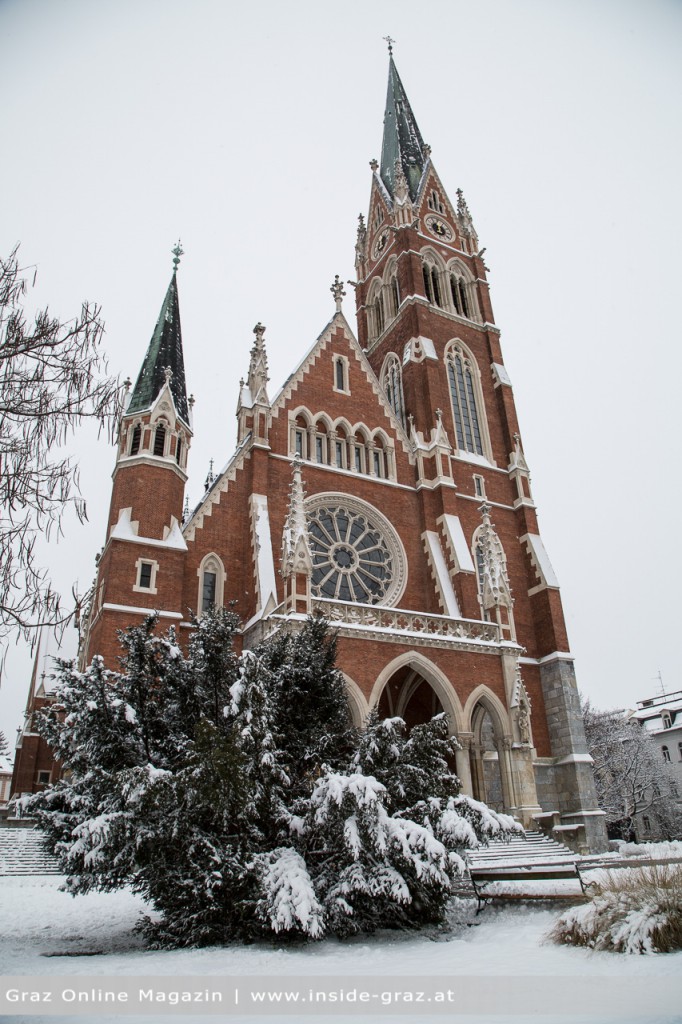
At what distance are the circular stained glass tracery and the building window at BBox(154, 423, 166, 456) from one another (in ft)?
16.8

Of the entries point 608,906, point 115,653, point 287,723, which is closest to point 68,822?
point 287,723

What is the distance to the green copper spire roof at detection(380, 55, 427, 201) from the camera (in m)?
38.0

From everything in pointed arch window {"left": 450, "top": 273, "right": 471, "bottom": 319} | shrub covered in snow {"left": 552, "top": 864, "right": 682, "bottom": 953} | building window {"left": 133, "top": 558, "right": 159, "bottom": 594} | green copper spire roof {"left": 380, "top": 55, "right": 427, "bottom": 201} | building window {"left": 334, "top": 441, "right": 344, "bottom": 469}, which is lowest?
shrub covered in snow {"left": 552, "top": 864, "right": 682, "bottom": 953}

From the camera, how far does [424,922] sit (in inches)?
392

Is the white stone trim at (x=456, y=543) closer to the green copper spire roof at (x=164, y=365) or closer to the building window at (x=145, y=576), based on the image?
the green copper spire roof at (x=164, y=365)

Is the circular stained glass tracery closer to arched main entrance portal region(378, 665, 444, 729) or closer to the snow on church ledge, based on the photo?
arched main entrance portal region(378, 665, 444, 729)

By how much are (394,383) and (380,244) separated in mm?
9912

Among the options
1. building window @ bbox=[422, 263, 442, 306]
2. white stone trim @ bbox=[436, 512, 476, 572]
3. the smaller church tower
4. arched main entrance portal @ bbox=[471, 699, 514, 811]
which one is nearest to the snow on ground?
arched main entrance portal @ bbox=[471, 699, 514, 811]

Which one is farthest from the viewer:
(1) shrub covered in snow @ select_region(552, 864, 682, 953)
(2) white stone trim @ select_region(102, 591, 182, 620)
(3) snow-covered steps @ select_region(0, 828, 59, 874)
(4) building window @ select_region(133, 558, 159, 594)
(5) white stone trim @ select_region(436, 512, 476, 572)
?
(5) white stone trim @ select_region(436, 512, 476, 572)

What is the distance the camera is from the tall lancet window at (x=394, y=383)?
1156 inches

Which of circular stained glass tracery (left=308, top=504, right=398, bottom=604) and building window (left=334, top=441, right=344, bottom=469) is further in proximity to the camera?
building window (left=334, top=441, right=344, bottom=469)

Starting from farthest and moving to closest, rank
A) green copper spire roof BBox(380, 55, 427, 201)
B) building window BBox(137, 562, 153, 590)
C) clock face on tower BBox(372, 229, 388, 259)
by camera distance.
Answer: green copper spire roof BBox(380, 55, 427, 201)
clock face on tower BBox(372, 229, 388, 259)
building window BBox(137, 562, 153, 590)

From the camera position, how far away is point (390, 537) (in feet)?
Answer: 80.0

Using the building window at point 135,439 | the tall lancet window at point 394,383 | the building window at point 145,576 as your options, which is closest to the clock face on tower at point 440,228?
the tall lancet window at point 394,383
